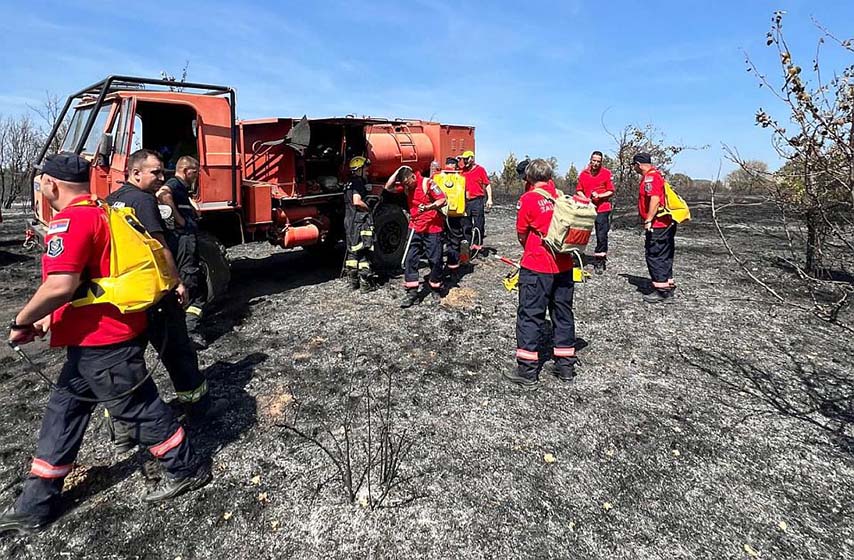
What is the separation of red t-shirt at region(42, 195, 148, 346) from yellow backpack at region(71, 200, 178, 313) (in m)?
0.03

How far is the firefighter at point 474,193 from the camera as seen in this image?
7574 mm

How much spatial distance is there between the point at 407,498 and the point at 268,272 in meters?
5.36

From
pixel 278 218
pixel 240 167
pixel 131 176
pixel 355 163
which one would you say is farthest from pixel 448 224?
pixel 131 176

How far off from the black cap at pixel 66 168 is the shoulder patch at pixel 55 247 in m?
0.37

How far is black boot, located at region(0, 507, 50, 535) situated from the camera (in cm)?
235

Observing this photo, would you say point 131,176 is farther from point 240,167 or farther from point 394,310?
point 394,310

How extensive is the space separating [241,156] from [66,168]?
3.63 meters

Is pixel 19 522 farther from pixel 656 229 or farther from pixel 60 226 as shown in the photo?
pixel 656 229

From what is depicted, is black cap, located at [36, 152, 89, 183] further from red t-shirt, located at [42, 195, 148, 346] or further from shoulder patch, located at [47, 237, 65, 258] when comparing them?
shoulder patch, located at [47, 237, 65, 258]

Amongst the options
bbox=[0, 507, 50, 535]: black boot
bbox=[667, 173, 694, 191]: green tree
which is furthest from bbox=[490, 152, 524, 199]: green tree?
bbox=[0, 507, 50, 535]: black boot

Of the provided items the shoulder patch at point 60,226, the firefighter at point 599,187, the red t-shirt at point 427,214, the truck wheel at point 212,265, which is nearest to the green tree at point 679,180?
the firefighter at point 599,187

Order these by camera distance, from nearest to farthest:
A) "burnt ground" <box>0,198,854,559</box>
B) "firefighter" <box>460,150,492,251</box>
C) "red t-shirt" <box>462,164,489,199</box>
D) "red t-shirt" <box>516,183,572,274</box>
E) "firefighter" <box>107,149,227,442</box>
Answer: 1. "burnt ground" <box>0,198,854,559</box>
2. "firefighter" <box>107,149,227,442</box>
3. "red t-shirt" <box>516,183,572,274</box>
4. "firefighter" <box>460,150,492,251</box>
5. "red t-shirt" <box>462,164,489,199</box>

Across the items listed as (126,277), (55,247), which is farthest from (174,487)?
(55,247)

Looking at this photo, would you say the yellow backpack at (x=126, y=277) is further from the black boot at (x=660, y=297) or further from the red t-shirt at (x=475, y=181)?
the red t-shirt at (x=475, y=181)
